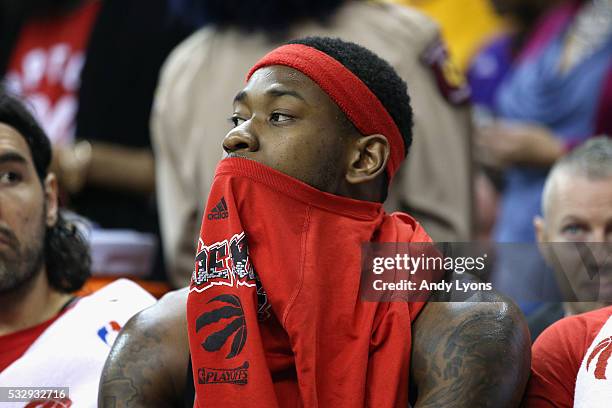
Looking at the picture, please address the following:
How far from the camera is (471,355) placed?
2.18 meters

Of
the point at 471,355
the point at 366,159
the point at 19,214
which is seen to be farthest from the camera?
the point at 19,214

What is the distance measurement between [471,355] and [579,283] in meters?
0.70

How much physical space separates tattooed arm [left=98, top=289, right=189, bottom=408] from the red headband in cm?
55

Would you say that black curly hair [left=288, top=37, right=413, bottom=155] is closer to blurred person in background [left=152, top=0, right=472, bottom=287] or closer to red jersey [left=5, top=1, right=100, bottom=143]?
blurred person in background [left=152, top=0, right=472, bottom=287]

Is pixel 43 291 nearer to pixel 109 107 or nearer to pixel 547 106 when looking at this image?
pixel 109 107

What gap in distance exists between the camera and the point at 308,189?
2328mm

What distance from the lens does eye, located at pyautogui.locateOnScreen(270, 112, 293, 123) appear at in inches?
92.9

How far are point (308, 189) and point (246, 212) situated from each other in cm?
14

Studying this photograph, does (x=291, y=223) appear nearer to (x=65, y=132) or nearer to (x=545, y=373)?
(x=545, y=373)

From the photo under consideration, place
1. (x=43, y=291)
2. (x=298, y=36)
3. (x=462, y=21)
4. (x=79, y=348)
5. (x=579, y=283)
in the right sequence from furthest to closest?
1. (x=462, y=21)
2. (x=298, y=36)
3. (x=43, y=291)
4. (x=579, y=283)
5. (x=79, y=348)

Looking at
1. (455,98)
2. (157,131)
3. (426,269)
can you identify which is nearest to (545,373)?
(426,269)

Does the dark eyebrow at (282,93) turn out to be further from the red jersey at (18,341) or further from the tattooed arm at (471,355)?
the red jersey at (18,341)

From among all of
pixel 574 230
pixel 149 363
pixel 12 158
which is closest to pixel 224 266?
pixel 149 363

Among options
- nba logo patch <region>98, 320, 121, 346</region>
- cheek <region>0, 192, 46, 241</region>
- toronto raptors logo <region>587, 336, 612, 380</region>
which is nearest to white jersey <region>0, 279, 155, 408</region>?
nba logo patch <region>98, 320, 121, 346</region>
